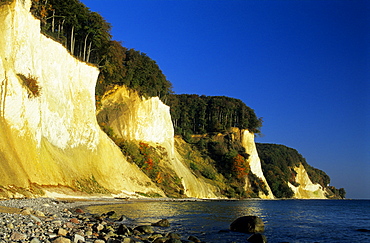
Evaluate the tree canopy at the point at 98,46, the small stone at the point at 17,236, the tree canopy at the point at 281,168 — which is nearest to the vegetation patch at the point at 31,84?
the tree canopy at the point at 98,46

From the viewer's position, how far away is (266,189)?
7394 cm

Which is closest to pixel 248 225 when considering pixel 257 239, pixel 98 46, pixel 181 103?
pixel 257 239

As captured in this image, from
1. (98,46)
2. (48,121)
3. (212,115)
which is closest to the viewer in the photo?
(48,121)

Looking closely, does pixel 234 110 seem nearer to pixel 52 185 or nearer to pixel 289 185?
pixel 289 185

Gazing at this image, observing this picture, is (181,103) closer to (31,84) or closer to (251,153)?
(251,153)

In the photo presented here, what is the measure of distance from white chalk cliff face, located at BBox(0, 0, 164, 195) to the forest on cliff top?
309 centimetres

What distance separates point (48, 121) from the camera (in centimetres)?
2919

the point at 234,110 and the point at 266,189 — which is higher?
the point at 234,110

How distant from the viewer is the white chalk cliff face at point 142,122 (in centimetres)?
4619

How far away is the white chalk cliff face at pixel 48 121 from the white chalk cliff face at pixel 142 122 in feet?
28.0

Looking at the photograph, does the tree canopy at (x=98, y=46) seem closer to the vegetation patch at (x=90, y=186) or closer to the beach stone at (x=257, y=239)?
the vegetation patch at (x=90, y=186)

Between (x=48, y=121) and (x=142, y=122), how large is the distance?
2072 centimetres

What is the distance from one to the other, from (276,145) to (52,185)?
105067 mm

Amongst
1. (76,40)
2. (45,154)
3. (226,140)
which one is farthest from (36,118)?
(226,140)
